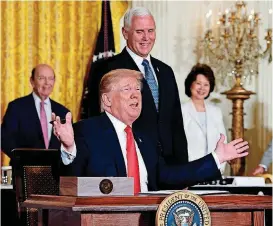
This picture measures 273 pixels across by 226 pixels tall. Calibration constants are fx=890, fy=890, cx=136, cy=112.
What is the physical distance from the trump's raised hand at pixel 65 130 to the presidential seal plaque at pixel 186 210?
0.61 metres

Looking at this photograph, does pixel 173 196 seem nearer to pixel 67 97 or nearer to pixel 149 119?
pixel 149 119

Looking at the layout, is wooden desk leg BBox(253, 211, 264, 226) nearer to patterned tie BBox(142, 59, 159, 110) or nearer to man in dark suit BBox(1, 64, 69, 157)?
patterned tie BBox(142, 59, 159, 110)

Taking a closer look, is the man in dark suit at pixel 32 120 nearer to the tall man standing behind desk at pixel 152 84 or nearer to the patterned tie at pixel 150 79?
the tall man standing behind desk at pixel 152 84

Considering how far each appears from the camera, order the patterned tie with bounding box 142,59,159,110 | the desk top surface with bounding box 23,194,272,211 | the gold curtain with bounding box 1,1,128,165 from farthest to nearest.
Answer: the gold curtain with bounding box 1,1,128,165 < the patterned tie with bounding box 142,59,159,110 < the desk top surface with bounding box 23,194,272,211

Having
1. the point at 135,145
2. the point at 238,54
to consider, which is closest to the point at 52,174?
the point at 135,145

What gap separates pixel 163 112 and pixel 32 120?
2.39 m

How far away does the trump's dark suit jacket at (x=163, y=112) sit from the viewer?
5.08 m

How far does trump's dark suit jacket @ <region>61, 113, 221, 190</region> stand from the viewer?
395 cm

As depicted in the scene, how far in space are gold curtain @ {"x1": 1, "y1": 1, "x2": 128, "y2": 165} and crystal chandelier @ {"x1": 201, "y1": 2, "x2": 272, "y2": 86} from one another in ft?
3.37

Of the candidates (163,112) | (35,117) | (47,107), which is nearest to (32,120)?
(35,117)

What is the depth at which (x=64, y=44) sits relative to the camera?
366 inches

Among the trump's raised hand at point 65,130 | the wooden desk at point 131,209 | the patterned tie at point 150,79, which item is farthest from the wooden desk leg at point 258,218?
the patterned tie at point 150,79

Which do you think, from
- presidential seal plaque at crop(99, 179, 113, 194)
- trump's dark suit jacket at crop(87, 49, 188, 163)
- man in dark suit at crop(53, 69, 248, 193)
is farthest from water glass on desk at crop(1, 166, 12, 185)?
presidential seal plaque at crop(99, 179, 113, 194)

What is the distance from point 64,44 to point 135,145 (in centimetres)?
527
